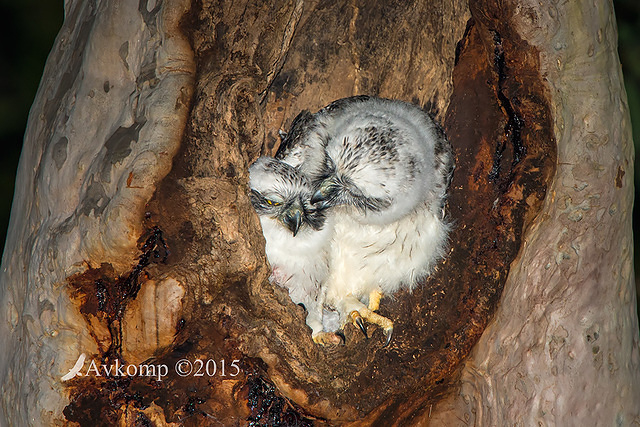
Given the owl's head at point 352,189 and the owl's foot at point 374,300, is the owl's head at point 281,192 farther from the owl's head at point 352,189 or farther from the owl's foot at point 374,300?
the owl's foot at point 374,300

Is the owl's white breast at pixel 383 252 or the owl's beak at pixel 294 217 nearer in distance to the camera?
the owl's beak at pixel 294 217

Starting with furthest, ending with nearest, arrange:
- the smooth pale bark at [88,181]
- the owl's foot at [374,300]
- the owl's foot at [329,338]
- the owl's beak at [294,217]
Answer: the owl's foot at [374,300] → the owl's foot at [329,338] → the owl's beak at [294,217] → the smooth pale bark at [88,181]

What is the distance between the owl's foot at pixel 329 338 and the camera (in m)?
3.30

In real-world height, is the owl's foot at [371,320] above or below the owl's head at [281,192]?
below

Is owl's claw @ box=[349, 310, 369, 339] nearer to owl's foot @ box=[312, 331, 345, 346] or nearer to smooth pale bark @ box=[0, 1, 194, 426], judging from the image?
owl's foot @ box=[312, 331, 345, 346]

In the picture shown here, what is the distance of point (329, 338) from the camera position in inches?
133

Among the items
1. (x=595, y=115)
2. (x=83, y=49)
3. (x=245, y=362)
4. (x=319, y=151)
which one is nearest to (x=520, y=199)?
(x=595, y=115)


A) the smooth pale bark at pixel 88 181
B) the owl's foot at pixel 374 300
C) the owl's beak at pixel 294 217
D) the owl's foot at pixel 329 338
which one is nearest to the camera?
the smooth pale bark at pixel 88 181

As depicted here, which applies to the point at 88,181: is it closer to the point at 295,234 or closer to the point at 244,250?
the point at 244,250

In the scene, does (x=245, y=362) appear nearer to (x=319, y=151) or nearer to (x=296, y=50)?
(x=319, y=151)

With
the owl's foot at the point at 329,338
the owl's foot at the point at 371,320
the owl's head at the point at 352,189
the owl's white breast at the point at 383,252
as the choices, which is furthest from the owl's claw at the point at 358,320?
the owl's head at the point at 352,189

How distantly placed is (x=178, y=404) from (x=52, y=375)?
527 millimetres

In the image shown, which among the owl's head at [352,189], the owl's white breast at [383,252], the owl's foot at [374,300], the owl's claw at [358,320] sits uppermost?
the owl's head at [352,189]

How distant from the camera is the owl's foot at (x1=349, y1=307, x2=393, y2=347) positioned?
3.32 metres
